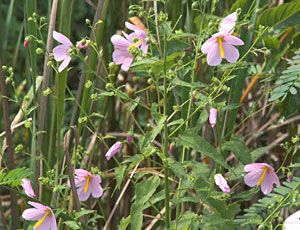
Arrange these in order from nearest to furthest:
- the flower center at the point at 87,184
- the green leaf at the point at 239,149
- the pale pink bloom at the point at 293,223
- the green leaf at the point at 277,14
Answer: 1. the pale pink bloom at the point at 293,223
2. the green leaf at the point at 239,149
3. the flower center at the point at 87,184
4. the green leaf at the point at 277,14

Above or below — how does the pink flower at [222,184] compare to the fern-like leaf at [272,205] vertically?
above

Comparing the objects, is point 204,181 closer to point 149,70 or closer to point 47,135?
point 149,70

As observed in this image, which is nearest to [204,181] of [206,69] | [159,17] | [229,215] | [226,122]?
[229,215]

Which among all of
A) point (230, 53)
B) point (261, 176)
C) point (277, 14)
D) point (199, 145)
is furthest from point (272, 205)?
point (277, 14)

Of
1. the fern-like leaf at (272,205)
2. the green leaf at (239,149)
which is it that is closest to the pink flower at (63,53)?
the green leaf at (239,149)

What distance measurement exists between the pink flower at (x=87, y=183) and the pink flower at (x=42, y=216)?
11cm

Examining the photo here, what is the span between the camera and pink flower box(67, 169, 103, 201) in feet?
5.85

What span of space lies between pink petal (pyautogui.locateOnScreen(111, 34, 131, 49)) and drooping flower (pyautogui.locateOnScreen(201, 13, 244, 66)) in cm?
16

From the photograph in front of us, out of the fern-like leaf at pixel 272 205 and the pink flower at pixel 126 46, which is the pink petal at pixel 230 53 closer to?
the pink flower at pixel 126 46

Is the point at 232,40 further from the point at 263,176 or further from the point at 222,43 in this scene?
the point at 263,176

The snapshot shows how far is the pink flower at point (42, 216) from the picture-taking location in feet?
5.53

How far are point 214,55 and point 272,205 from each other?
297 millimetres

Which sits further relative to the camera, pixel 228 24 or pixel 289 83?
pixel 289 83

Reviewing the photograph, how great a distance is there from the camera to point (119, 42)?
1671mm
